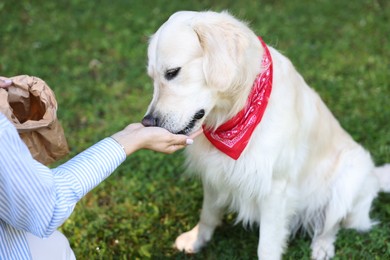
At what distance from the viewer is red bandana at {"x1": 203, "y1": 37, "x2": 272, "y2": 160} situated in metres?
2.75

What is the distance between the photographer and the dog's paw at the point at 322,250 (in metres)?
3.36

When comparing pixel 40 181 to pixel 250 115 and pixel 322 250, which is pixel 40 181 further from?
pixel 322 250

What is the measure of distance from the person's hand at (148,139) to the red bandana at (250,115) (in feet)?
1.06

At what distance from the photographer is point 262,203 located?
9.88 feet

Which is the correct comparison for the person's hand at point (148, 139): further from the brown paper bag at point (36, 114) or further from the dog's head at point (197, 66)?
the brown paper bag at point (36, 114)

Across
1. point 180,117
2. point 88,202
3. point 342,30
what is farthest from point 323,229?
point 342,30

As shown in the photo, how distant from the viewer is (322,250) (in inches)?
133

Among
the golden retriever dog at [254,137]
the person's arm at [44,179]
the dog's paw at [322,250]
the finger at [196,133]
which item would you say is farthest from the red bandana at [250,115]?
the dog's paw at [322,250]

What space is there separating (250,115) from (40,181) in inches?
49.2

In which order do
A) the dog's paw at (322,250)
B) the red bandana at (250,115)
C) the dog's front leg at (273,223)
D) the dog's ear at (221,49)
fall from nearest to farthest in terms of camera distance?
the dog's ear at (221,49) < the red bandana at (250,115) < the dog's front leg at (273,223) < the dog's paw at (322,250)

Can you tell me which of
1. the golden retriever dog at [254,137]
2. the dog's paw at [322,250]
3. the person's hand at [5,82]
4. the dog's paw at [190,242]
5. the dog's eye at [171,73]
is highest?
the person's hand at [5,82]

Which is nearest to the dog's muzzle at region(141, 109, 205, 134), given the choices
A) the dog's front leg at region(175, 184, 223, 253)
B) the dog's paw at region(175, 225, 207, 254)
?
the dog's front leg at region(175, 184, 223, 253)

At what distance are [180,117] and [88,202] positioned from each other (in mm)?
1566

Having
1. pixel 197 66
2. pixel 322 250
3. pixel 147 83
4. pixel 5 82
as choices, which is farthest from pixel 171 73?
pixel 147 83
